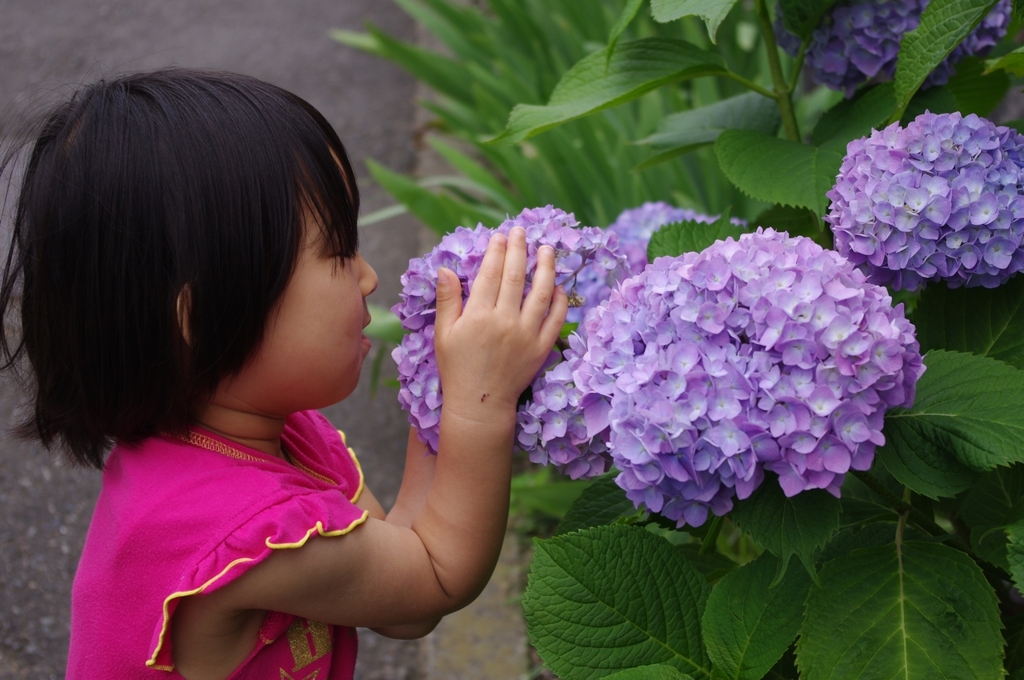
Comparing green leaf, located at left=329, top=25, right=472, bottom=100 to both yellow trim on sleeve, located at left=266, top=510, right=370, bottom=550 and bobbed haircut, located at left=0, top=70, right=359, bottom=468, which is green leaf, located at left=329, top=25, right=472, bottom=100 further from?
yellow trim on sleeve, located at left=266, top=510, right=370, bottom=550

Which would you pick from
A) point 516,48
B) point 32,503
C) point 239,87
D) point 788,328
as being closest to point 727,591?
point 788,328

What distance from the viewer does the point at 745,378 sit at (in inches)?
31.9

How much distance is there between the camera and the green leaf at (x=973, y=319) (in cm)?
107

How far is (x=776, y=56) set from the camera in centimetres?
140

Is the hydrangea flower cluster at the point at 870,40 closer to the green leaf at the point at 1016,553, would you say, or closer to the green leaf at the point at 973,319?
the green leaf at the point at 973,319

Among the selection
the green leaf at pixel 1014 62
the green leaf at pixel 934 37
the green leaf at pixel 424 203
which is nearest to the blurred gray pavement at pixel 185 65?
the green leaf at pixel 424 203

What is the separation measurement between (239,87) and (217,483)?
0.47m

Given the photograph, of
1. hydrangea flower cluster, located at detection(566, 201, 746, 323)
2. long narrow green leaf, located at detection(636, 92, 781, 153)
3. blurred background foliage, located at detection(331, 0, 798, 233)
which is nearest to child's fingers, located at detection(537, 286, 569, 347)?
long narrow green leaf, located at detection(636, 92, 781, 153)

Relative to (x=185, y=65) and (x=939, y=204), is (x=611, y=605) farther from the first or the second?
(x=185, y=65)

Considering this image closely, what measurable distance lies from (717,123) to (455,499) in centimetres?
75

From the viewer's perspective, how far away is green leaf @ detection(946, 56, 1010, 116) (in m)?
1.41

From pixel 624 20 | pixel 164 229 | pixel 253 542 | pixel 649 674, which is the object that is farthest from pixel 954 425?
pixel 164 229

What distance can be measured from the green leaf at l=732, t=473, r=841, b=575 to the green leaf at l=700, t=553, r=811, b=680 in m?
0.12

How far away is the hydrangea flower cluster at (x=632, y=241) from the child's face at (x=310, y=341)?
0.73m
